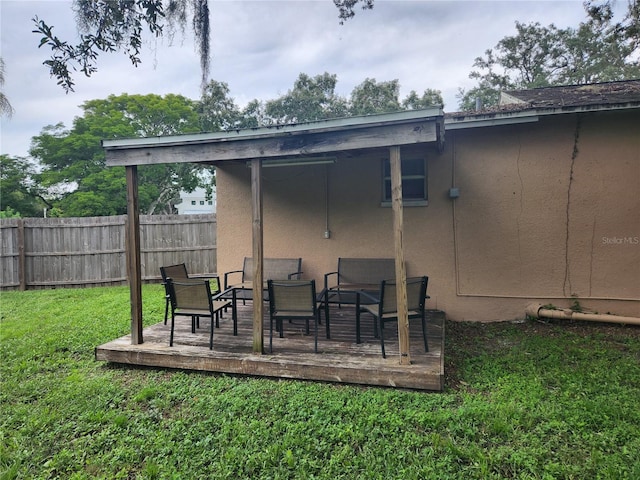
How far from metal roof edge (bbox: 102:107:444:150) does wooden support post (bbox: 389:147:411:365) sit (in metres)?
0.30

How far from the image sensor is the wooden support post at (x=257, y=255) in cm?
365

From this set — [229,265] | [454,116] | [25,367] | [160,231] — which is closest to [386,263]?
[454,116]

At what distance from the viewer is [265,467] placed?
2.25 m

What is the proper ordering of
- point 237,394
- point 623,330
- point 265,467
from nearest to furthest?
point 265,467 < point 237,394 < point 623,330

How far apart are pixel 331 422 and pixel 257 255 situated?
1.74 m

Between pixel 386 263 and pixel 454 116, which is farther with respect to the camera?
pixel 386 263

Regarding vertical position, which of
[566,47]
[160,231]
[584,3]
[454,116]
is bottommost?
[160,231]

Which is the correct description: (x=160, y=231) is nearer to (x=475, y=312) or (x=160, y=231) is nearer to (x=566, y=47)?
(x=475, y=312)

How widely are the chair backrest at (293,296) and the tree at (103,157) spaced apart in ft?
47.0

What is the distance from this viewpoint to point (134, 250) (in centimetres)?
400

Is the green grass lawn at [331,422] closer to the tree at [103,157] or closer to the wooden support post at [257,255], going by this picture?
the wooden support post at [257,255]

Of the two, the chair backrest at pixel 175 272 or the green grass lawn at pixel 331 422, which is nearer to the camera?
the green grass lawn at pixel 331 422

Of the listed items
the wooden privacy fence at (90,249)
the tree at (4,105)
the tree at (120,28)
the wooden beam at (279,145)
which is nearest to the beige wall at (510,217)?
the wooden beam at (279,145)

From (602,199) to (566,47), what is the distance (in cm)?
1953
